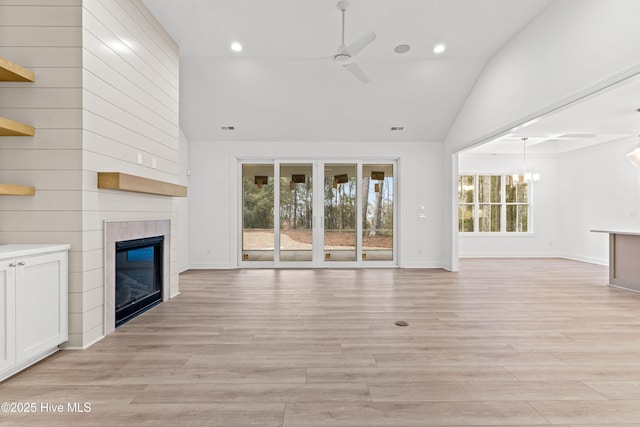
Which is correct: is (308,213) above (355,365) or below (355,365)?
above

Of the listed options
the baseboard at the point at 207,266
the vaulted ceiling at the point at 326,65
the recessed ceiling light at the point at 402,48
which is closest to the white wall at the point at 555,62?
the vaulted ceiling at the point at 326,65

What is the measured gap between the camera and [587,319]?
346cm

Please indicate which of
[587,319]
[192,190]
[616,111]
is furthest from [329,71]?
[587,319]

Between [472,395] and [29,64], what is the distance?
4.28 meters

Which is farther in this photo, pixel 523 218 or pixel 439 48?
pixel 523 218

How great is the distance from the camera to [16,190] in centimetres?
250

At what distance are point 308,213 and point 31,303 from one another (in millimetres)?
4874

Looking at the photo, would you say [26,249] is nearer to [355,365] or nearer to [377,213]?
[355,365]

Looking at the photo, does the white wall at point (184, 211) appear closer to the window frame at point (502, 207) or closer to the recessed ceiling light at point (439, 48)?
the recessed ceiling light at point (439, 48)

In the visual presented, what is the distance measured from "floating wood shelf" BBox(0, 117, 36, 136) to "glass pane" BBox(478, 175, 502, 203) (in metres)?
9.20

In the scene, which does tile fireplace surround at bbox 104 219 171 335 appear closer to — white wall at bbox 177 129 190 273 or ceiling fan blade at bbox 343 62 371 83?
white wall at bbox 177 129 190 273

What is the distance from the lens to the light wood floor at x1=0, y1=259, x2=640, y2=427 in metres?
1.83

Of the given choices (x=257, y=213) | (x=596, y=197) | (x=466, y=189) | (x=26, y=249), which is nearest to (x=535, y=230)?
(x=596, y=197)

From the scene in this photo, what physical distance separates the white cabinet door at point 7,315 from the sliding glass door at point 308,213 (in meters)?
4.62
